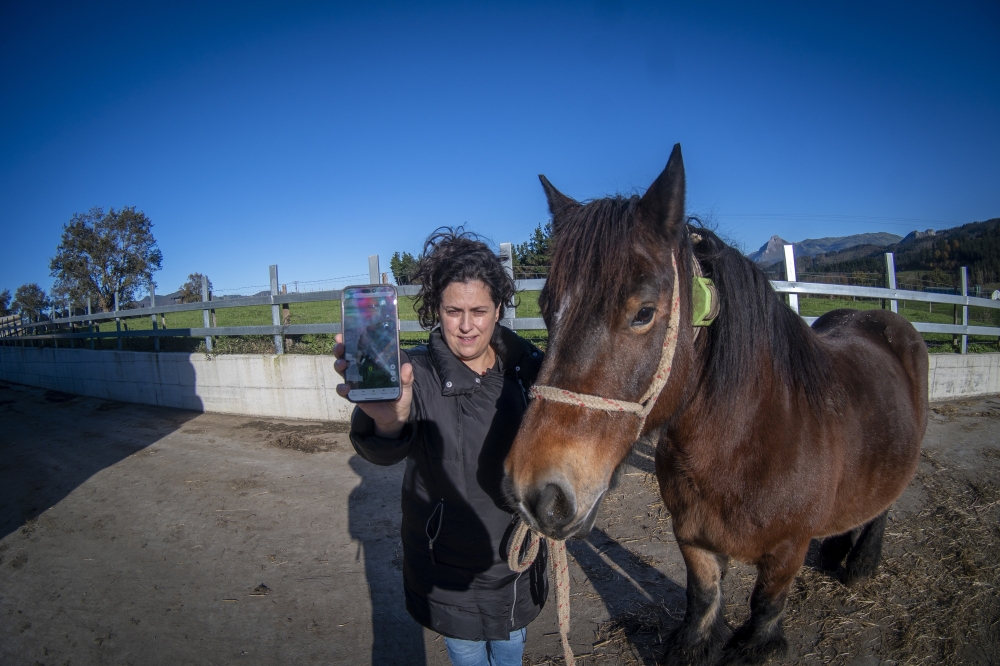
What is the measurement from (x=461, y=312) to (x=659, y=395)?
0.77 m

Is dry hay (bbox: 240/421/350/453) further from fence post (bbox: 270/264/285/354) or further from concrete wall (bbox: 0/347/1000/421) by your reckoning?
fence post (bbox: 270/264/285/354)

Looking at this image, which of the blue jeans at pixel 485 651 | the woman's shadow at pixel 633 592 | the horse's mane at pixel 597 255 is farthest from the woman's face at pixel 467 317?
the woman's shadow at pixel 633 592

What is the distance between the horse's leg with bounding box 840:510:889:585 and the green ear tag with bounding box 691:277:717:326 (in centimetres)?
259

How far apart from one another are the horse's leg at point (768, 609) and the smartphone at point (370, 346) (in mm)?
1903

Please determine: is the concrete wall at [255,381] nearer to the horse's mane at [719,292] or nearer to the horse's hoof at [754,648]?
the horse's hoof at [754,648]

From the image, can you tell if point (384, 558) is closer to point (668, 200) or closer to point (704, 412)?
point (704, 412)

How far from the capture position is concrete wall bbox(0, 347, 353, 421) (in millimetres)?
7188

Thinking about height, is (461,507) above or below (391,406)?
below

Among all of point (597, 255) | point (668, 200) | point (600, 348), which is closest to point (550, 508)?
point (600, 348)

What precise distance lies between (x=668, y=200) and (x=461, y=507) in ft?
4.27

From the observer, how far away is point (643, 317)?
4.90 ft

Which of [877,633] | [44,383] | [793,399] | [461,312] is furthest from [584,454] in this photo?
[44,383]

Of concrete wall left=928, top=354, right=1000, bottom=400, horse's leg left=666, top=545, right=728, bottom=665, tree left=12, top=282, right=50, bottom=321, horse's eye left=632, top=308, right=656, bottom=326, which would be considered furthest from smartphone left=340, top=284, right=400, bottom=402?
tree left=12, top=282, right=50, bottom=321

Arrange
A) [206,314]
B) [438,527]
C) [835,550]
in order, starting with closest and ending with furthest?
[438,527] → [835,550] → [206,314]
